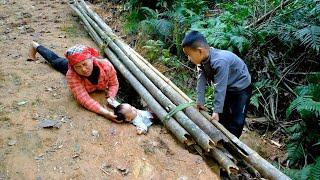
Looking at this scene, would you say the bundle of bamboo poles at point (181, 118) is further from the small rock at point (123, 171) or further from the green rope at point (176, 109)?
the small rock at point (123, 171)

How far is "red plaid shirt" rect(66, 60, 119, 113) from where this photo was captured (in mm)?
4598

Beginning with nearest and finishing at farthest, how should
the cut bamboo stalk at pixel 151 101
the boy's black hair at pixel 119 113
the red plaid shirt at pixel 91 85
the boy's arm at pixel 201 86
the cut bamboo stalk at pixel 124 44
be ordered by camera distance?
the cut bamboo stalk at pixel 151 101 < the boy's arm at pixel 201 86 < the boy's black hair at pixel 119 113 < the red plaid shirt at pixel 91 85 < the cut bamboo stalk at pixel 124 44

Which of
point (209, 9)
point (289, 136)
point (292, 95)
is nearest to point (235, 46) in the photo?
point (292, 95)

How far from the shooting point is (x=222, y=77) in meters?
3.68

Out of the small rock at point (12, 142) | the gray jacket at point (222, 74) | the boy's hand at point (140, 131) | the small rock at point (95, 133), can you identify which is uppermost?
the gray jacket at point (222, 74)

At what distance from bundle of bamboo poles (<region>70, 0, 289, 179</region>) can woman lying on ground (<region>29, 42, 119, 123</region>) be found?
441mm

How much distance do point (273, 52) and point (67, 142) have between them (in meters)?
3.47

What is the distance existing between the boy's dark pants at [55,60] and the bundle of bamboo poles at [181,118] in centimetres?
80

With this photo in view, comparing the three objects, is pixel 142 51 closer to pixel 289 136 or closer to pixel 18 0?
pixel 289 136

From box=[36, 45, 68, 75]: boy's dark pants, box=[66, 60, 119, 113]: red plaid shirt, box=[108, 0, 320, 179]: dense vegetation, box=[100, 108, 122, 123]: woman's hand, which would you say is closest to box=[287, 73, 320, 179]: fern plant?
box=[108, 0, 320, 179]: dense vegetation

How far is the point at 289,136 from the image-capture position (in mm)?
4922

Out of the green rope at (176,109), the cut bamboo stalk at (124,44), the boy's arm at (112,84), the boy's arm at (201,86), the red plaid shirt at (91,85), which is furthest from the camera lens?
the cut bamboo stalk at (124,44)

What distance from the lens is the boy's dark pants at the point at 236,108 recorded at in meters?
4.12

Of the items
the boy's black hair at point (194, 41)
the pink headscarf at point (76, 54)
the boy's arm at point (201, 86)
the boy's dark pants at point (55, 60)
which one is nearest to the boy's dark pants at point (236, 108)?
the boy's arm at point (201, 86)
